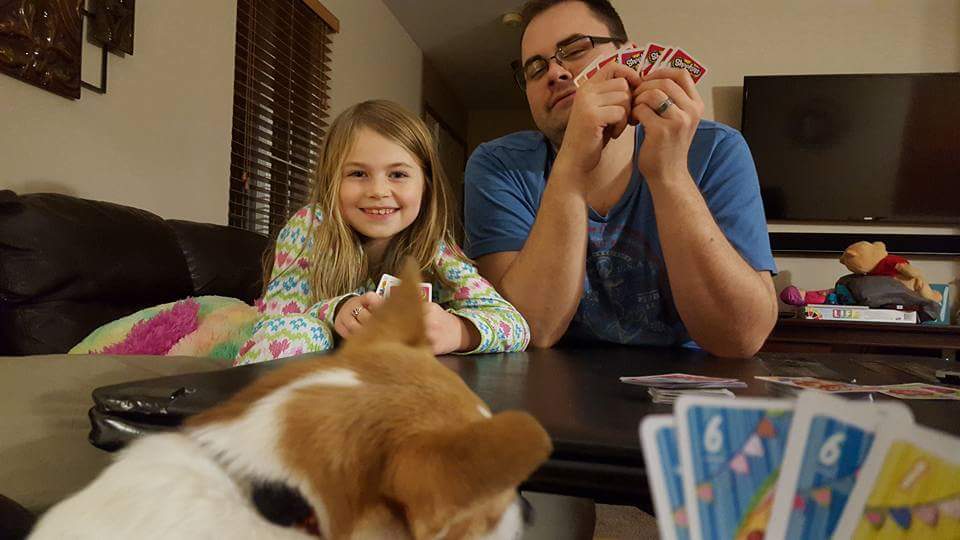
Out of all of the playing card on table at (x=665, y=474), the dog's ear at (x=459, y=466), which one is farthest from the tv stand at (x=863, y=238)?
the playing card on table at (x=665, y=474)

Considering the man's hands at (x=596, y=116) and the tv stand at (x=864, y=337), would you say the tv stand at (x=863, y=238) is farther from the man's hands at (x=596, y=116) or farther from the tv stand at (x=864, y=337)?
the man's hands at (x=596, y=116)

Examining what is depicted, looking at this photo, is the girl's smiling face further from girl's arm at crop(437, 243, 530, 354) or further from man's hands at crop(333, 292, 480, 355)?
man's hands at crop(333, 292, 480, 355)

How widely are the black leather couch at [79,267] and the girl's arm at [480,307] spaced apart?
1039 millimetres

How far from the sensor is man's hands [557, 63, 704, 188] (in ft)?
3.67

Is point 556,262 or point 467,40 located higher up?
point 467,40

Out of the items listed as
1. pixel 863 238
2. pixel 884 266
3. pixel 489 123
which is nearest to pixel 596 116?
pixel 884 266

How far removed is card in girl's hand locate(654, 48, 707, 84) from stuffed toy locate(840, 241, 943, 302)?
274 centimetres

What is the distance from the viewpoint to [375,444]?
1.41 ft

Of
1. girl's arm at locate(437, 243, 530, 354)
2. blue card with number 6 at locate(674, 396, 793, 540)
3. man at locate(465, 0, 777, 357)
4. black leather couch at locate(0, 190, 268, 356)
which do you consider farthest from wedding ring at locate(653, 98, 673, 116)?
black leather couch at locate(0, 190, 268, 356)

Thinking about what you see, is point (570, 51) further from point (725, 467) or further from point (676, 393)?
point (725, 467)

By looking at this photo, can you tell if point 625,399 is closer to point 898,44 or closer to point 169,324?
point 169,324

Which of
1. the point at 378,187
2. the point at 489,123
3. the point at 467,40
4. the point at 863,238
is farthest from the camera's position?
the point at 489,123

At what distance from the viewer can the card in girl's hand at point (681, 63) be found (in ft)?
4.22

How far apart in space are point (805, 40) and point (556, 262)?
3.38m
